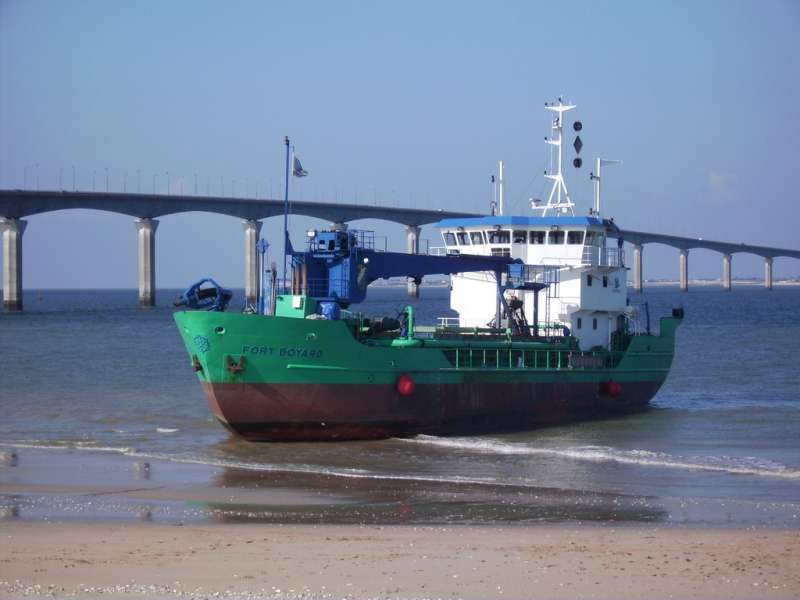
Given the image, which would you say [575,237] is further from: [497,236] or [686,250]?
[686,250]

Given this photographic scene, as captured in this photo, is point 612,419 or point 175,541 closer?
point 175,541

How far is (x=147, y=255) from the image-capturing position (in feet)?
310

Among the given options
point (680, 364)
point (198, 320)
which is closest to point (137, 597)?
point (198, 320)

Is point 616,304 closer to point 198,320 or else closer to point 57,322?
point 198,320

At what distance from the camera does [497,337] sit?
86.9ft

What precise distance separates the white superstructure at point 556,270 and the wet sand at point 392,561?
14842 mm

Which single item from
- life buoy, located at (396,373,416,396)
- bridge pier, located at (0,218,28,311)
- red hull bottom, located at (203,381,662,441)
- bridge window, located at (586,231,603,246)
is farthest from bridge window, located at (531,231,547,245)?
bridge pier, located at (0,218,28,311)

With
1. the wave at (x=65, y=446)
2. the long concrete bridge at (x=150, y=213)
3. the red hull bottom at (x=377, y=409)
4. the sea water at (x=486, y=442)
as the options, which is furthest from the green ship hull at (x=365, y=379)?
the long concrete bridge at (x=150, y=213)

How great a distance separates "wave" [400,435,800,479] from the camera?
1997 cm

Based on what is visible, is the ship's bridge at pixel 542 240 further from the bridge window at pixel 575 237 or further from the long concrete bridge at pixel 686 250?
the long concrete bridge at pixel 686 250

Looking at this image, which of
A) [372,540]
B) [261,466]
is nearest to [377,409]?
[261,466]

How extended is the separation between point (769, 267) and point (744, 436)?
160 metres

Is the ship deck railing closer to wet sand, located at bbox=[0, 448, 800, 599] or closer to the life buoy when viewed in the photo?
the life buoy

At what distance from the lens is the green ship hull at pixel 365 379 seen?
2191 cm
